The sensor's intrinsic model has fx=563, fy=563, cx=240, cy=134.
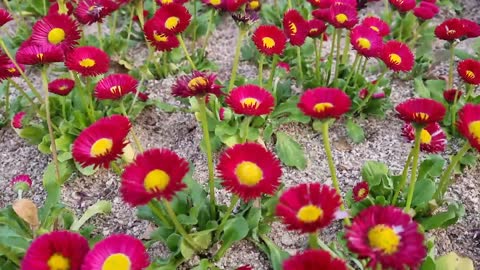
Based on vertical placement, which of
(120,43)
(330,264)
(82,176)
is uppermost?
(330,264)

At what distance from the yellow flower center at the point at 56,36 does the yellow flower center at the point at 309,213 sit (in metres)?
1.60

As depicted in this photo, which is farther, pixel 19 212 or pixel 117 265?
pixel 19 212

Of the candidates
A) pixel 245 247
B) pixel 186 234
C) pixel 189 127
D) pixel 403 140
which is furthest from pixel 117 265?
pixel 403 140

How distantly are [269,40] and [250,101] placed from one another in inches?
21.2

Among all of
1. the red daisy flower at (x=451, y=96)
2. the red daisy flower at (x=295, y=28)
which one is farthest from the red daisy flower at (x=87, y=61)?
the red daisy flower at (x=451, y=96)

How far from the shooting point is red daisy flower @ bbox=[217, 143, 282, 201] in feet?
5.91

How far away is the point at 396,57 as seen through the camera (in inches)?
104

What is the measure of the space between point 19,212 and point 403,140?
195cm

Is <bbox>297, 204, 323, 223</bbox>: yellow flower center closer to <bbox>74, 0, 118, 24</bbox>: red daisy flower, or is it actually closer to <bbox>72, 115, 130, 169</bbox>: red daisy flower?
<bbox>72, 115, 130, 169</bbox>: red daisy flower

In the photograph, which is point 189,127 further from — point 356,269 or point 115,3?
point 356,269

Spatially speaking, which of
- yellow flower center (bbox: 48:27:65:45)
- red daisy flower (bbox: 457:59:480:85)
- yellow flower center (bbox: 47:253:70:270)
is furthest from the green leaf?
yellow flower center (bbox: 47:253:70:270)

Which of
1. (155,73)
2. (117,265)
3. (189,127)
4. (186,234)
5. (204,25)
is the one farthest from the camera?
(204,25)

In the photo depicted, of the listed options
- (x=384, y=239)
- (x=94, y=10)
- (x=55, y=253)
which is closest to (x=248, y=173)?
(x=384, y=239)

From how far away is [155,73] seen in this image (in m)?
3.57
